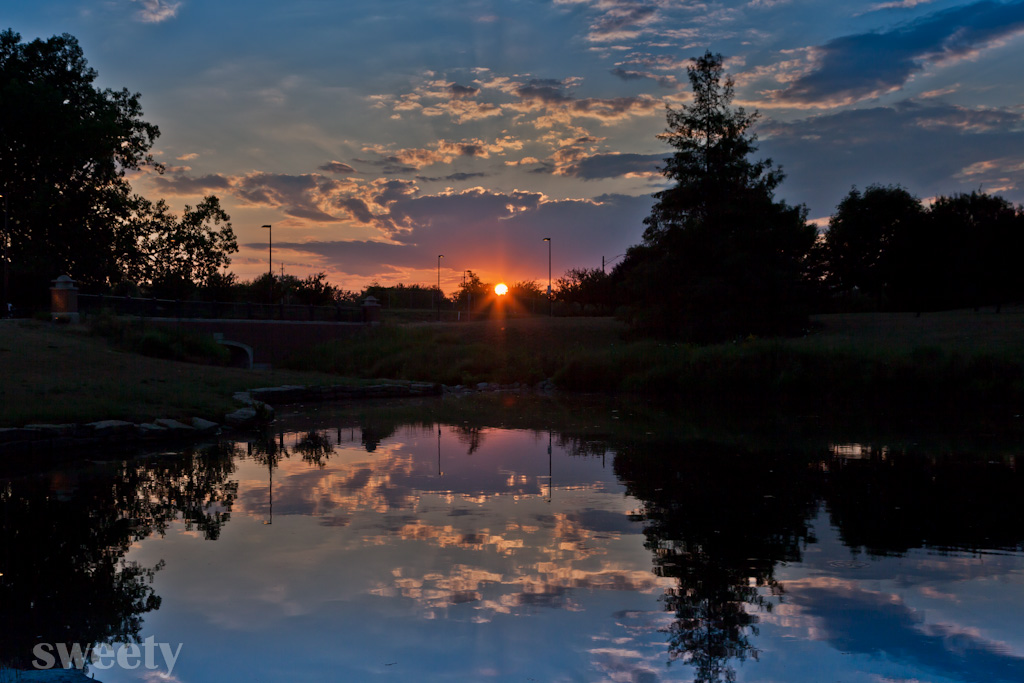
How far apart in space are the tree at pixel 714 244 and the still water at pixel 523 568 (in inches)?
1226

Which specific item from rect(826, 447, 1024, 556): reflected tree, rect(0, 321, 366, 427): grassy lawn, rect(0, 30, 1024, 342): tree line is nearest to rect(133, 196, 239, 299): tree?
rect(0, 30, 1024, 342): tree line

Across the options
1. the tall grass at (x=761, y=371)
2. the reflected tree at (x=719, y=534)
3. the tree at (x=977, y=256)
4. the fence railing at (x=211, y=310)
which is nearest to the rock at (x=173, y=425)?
the reflected tree at (x=719, y=534)

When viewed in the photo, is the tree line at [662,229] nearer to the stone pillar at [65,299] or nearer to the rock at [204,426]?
the stone pillar at [65,299]

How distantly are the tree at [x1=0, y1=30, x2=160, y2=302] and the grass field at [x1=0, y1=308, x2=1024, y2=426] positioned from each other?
47.3 feet

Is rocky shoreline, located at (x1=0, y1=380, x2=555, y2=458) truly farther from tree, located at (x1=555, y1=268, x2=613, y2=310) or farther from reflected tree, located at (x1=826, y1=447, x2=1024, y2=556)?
tree, located at (x1=555, y1=268, x2=613, y2=310)

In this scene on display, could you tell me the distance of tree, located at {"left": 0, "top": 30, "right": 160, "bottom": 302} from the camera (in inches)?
1635

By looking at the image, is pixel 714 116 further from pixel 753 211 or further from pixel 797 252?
pixel 797 252

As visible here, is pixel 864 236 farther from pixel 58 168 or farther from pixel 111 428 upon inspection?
pixel 111 428

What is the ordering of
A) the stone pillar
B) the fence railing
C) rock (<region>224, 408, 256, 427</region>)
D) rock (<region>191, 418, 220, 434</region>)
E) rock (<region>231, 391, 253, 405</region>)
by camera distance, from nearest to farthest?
rock (<region>191, 418, 220, 434</region>)
rock (<region>224, 408, 256, 427</region>)
rock (<region>231, 391, 253, 405</region>)
the stone pillar
the fence railing

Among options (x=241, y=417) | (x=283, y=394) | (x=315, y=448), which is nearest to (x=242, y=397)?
(x=241, y=417)

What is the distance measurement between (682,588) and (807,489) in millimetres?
4769

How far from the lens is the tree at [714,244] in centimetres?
4306

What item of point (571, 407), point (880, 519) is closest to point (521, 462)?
point (880, 519)

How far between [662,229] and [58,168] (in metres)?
35.2
